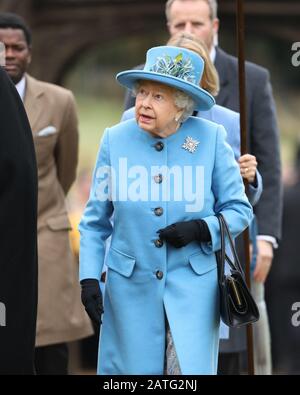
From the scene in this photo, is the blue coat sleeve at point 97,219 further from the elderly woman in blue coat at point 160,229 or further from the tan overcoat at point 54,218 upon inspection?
the tan overcoat at point 54,218

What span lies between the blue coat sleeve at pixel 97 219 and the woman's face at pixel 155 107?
0.71ft

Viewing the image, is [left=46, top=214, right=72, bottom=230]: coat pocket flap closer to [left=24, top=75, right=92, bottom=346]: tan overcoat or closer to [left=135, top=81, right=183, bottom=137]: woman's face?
[left=24, top=75, right=92, bottom=346]: tan overcoat

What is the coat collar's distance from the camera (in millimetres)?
7605

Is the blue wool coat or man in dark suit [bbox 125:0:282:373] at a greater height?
man in dark suit [bbox 125:0:282:373]

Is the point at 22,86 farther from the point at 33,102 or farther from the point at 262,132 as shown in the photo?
the point at 262,132

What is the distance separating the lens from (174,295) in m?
5.92

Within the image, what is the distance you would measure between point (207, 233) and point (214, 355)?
1.66 feet

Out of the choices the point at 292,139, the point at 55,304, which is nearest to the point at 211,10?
the point at 55,304

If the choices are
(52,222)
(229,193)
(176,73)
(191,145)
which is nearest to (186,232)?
(229,193)

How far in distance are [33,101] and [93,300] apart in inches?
80.4

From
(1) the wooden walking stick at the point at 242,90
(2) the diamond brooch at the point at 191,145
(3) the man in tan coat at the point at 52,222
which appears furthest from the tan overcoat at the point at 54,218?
(2) the diamond brooch at the point at 191,145

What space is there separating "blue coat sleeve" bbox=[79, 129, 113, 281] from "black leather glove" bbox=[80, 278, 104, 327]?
75 millimetres

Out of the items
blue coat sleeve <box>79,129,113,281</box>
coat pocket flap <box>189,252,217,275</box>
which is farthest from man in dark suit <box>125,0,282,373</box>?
coat pocket flap <box>189,252,217,275</box>

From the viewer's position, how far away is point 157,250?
5902 mm
